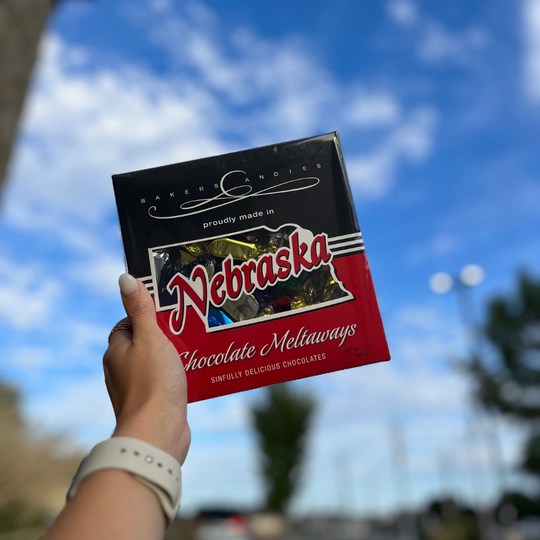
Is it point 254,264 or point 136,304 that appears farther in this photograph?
point 254,264

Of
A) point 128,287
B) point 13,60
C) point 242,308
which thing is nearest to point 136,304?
point 128,287

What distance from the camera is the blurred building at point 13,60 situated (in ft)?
14.3

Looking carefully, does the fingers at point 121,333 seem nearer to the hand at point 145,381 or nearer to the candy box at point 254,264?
the hand at point 145,381

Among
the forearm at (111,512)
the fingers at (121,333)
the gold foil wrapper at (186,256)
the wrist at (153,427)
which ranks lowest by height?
the forearm at (111,512)

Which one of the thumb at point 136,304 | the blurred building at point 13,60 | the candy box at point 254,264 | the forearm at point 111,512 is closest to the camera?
the forearm at point 111,512

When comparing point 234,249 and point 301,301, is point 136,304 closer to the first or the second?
point 234,249

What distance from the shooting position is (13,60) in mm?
4508

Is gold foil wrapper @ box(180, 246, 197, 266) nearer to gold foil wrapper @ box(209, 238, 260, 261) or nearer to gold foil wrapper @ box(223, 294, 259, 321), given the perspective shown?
gold foil wrapper @ box(209, 238, 260, 261)

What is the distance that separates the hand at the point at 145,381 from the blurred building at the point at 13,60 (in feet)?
11.1

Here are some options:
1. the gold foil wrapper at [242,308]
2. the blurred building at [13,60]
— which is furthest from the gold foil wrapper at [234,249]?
the blurred building at [13,60]

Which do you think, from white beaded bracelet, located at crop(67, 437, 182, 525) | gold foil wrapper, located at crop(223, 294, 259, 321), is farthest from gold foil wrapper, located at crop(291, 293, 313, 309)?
white beaded bracelet, located at crop(67, 437, 182, 525)

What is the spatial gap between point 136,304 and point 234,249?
1.32ft

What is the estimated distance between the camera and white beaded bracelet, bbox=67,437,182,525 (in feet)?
3.68

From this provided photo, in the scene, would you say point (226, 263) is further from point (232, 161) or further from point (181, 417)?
point (181, 417)
